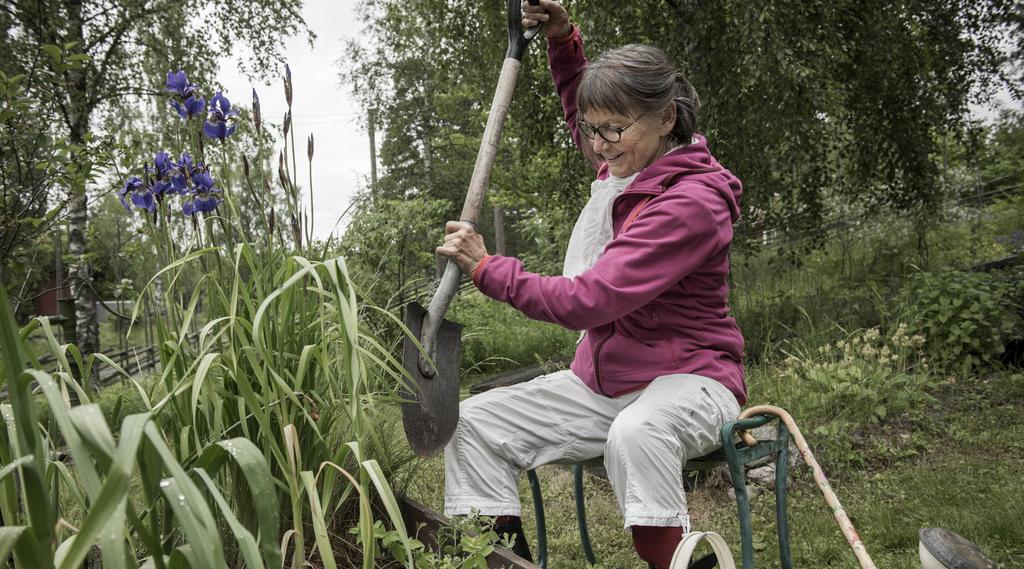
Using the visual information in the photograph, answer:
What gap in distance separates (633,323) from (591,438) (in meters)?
0.31

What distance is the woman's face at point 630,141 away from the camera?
1657mm

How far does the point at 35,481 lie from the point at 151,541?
244 mm

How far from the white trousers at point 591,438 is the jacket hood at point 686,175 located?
46cm

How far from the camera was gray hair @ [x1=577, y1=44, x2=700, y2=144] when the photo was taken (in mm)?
1615

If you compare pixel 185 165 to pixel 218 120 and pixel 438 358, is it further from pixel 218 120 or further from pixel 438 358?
pixel 438 358

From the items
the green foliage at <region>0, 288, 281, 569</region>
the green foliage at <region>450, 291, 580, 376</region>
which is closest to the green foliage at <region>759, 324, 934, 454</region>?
the green foliage at <region>450, 291, 580, 376</region>

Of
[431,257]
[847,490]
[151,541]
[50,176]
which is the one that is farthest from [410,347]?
[431,257]

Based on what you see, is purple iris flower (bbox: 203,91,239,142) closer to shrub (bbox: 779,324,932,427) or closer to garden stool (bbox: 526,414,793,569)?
garden stool (bbox: 526,414,793,569)

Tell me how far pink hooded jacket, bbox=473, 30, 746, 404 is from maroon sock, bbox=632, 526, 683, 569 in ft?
1.16

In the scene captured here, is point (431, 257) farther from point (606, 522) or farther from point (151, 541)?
point (151, 541)

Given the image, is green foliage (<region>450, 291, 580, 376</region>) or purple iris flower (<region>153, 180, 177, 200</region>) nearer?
purple iris flower (<region>153, 180, 177, 200</region>)

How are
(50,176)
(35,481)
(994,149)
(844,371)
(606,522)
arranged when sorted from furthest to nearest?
(994,149)
(844,371)
(606,522)
(50,176)
(35,481)

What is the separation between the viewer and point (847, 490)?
3041mm

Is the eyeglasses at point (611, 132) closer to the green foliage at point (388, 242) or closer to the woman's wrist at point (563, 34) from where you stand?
the woman's wrist at point (563, 34)
